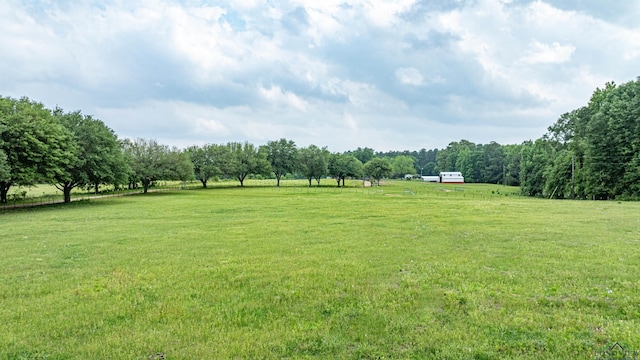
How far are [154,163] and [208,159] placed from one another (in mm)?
22422

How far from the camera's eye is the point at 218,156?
8769 cm

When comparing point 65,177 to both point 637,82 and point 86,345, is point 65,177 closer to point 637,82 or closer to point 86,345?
point 86,345

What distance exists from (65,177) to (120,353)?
127 feet

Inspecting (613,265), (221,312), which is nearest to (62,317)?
(221,312)

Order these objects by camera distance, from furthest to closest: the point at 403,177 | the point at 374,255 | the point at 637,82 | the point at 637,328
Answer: the point at 403,177 → the point at 637,82 → the point at 374,255 → the point at 637,328

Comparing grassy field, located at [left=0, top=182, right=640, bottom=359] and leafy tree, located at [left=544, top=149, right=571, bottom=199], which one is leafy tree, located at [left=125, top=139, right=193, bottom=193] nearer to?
grassy field, located at [left=0, top=182, right=640, bottom=359]

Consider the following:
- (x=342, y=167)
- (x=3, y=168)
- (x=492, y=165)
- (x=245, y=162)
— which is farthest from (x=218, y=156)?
(x=492, y=165)

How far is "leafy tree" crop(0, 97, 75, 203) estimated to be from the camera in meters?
30.5

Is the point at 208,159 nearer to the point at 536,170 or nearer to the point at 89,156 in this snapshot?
the point at 89,156

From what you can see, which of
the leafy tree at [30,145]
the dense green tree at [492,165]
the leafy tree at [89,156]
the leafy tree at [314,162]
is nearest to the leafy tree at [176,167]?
the leafy tree at [89,156]

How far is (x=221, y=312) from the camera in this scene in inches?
260

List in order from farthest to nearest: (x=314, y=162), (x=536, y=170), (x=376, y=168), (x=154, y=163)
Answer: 1. (x=376, y=168)
2. (x=314, y=162)
3. (x=536, y=170)
4. (x=154, y=163)

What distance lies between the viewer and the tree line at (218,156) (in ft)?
105

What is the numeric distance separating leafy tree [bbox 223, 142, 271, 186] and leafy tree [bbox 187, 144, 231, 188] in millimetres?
1685
